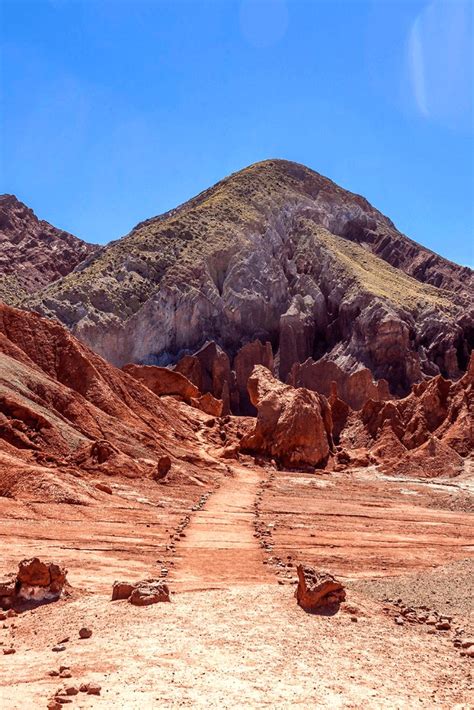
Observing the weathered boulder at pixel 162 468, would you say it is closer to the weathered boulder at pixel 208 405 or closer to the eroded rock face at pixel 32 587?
the eroded rock face at pixel 32 587

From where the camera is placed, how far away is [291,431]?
45812mm

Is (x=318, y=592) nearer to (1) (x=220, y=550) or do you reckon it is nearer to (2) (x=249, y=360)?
(1) (x=220, y=550)

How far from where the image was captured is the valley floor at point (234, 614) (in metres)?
8.16

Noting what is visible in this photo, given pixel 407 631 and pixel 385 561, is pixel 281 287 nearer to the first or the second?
pixel 385 561

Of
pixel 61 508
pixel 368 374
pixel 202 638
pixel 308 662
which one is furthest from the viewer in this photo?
pixel 368 374

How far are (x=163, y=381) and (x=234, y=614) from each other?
46941 mm

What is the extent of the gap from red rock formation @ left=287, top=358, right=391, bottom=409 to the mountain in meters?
52.4

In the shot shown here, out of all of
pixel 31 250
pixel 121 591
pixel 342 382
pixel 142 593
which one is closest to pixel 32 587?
pixel 121 591

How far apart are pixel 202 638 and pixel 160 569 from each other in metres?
5.40

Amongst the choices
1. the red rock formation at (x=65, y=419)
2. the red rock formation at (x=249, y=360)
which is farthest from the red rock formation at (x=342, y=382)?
the red rock formation at (x=65, y=419)

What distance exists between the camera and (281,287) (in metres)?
107

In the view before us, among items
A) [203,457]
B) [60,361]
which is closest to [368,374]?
[203,457]

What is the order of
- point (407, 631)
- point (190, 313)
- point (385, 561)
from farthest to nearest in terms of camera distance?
point (190, 313) < point (385, 561) < point (407, 631)

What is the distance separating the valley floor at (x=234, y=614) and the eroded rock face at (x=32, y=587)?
36 centimetres
